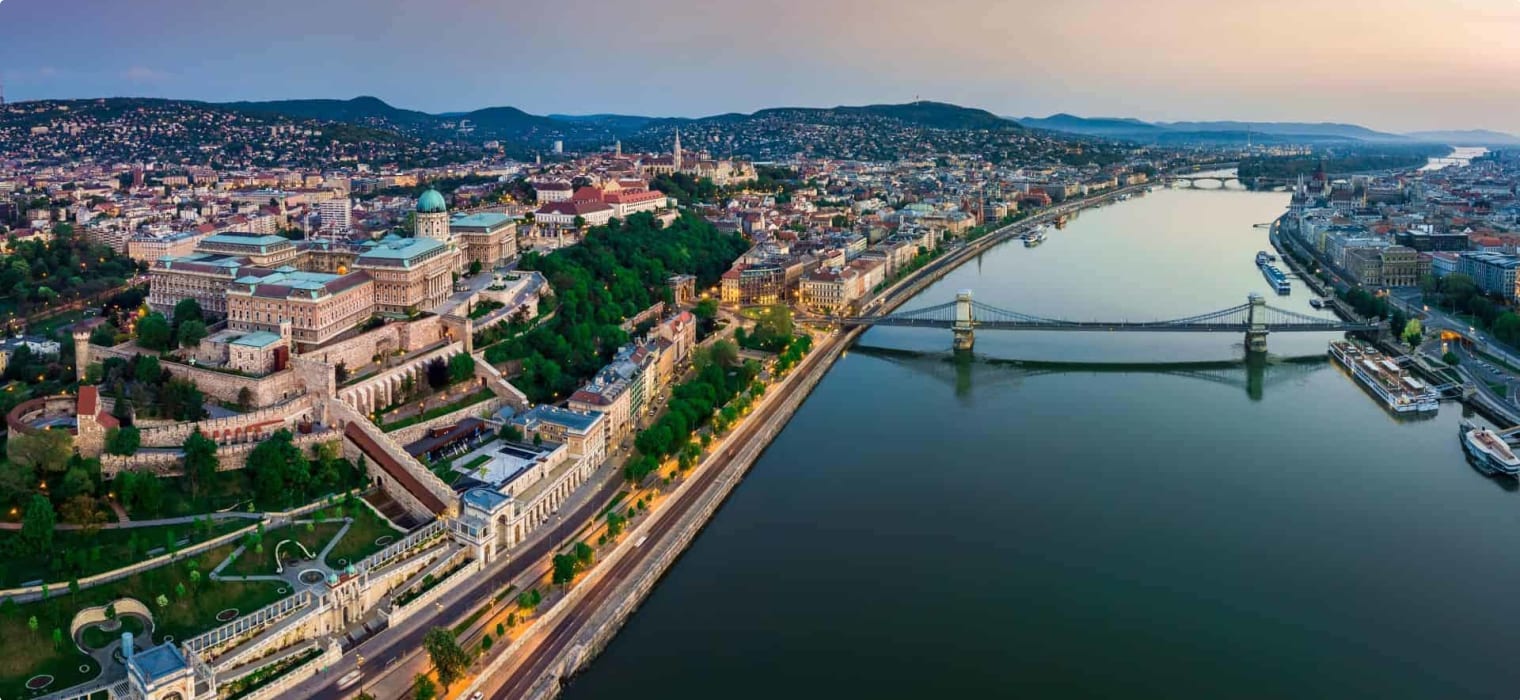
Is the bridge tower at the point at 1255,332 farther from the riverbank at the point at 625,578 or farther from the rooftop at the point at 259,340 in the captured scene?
the rooftop at the point at 259,340

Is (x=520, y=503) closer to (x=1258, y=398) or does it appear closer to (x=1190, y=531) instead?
(x=1190, y=531)

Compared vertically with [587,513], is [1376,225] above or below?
above

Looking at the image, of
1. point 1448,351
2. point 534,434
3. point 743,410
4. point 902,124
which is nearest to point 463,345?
point 534,434

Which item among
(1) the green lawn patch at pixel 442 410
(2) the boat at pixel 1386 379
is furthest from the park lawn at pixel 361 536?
(2) the boat at pixel 1386 379

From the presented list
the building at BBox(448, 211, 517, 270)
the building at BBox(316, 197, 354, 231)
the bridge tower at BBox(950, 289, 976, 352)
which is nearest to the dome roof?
the building at BBox(448, 211, 517, 270)

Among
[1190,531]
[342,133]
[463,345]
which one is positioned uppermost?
[342,133]

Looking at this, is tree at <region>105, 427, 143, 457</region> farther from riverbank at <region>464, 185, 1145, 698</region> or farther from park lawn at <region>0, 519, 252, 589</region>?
riverbank at <region>464, 185, 1145, 698</region>

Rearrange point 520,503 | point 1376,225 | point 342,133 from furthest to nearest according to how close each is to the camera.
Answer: point 342,133 < point 1376,225 < point 520,503
